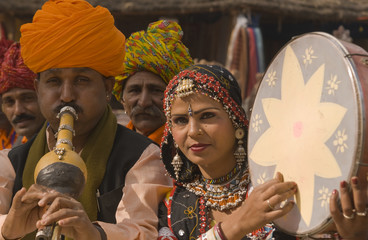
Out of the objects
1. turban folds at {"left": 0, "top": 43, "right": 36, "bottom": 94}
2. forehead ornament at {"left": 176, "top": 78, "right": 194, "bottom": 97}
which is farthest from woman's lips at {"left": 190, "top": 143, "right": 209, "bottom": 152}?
turban folds at {"left": 0, "top": 43, "right": 36, "bottom": 94}

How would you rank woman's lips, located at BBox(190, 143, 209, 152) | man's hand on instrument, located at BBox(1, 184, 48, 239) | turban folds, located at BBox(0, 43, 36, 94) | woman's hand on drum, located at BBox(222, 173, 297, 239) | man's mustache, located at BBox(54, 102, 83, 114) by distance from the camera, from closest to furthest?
woman's hand on drum, located at BBox(222, 173, 297, 239)
man's hand on instrument, located at BBox(1, 184, 48, 239)
woman's lips, located at BBox(190, 143, 209, 152)
man's mustache, located at BBox(54, 102, 83, 114)
turban folds, located at BBox(0, 43, 36, 94)

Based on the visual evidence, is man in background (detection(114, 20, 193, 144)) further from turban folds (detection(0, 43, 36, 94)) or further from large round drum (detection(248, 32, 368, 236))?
large round drum (detection(248, 32, 368, 236))

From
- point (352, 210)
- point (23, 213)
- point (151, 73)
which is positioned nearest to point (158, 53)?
point (151, 73)

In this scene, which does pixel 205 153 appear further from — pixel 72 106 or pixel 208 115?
pixel 72 106

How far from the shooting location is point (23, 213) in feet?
9.36

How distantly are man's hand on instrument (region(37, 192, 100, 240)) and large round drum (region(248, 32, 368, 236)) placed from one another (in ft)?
2.66

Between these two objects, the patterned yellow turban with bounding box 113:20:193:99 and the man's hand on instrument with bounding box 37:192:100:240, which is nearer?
the man's hand on instrument with bounding box 37:192:100:240

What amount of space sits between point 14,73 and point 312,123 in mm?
3109

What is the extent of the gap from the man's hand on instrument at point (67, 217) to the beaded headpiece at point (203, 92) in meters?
0.77

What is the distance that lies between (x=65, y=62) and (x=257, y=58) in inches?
352

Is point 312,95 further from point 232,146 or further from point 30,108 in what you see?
point 30,108

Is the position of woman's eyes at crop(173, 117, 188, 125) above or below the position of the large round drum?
below

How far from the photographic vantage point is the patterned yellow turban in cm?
449

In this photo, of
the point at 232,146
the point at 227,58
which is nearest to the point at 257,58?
the point at 227,58
